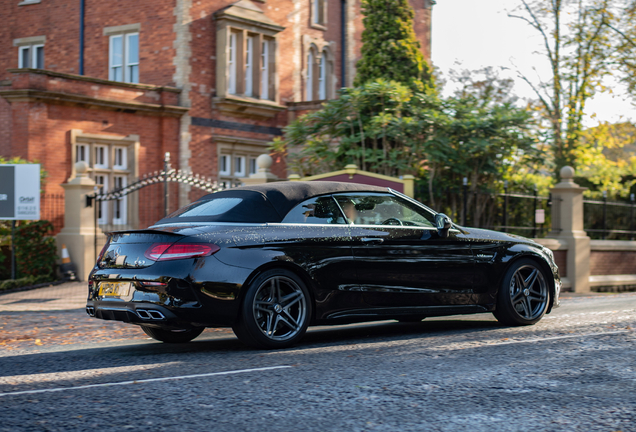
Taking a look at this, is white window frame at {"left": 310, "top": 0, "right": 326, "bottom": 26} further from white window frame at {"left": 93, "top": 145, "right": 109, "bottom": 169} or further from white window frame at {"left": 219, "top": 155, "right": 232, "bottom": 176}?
white window frame at {"left": 93, "top": 145, "right": 109, "bottom": 169}

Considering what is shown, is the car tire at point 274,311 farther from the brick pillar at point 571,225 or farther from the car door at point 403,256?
the brick pillar at point 571,225

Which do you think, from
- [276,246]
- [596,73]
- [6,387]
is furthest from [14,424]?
[596,73]

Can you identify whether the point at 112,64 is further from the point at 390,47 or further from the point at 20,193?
the point at 20,193

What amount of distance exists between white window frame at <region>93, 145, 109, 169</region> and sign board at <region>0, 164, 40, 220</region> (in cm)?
548

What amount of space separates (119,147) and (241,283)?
584 inches

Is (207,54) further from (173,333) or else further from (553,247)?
(173,333)

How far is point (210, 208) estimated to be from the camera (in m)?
7.26

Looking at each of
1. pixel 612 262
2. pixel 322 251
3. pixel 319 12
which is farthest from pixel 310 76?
pixel 322 251

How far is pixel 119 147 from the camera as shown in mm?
20438

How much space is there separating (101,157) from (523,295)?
47.2ft

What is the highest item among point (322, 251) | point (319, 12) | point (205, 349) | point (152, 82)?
point (319, 12)

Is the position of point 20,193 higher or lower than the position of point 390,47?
lower

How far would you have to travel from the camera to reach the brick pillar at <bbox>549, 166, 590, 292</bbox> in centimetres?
1730

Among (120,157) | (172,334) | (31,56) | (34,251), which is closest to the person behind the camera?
(172,334)
